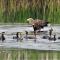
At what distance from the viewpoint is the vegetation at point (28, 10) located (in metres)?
6.40

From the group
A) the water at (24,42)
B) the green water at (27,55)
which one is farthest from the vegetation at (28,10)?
the green water at (27,55)

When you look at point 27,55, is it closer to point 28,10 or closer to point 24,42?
point 24,42

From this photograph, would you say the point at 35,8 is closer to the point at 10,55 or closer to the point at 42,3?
the point at 42,3

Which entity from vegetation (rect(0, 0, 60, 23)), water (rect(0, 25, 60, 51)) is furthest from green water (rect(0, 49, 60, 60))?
vegetation (rect(0, 0, 60, 23))

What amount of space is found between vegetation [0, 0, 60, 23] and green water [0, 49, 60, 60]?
0.56 metres

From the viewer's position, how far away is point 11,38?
6379mm

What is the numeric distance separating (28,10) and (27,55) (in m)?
0.82

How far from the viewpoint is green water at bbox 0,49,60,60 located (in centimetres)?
616

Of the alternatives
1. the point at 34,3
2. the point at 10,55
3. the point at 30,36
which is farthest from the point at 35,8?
the point at 10,55

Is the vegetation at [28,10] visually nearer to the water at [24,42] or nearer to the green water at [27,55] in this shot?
the water at [24,42]

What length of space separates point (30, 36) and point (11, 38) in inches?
13.4

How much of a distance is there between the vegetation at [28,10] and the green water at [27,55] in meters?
0.56

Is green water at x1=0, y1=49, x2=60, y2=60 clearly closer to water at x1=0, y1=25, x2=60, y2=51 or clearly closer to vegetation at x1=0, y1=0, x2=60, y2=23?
water at x1=0, y1=25, x2=60, y2=51

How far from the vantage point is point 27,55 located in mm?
6234
